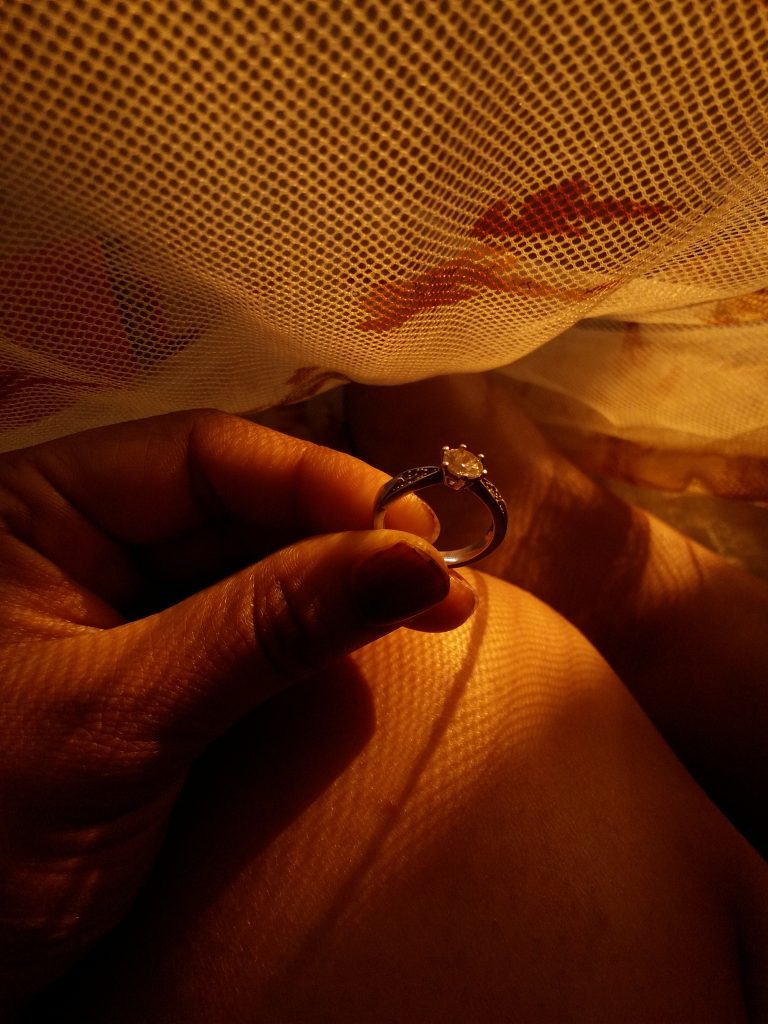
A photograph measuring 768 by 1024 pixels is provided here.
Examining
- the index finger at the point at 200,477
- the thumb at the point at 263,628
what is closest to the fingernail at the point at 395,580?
the thumb at the point at 263,628

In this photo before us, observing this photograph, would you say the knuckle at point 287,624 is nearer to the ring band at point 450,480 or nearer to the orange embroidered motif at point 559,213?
the ring band at point 450,480

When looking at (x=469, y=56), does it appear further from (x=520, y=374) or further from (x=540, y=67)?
(x=520, y=374)

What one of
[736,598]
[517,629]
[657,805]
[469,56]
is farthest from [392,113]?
[736,598]

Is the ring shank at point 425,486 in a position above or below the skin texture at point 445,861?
above

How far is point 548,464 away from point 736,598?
0.77 ft

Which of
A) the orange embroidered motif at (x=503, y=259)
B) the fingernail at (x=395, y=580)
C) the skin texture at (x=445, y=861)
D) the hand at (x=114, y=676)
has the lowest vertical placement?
the skin texture at (x=445, y=861)

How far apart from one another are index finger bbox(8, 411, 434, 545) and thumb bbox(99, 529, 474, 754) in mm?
99

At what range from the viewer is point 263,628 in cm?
34

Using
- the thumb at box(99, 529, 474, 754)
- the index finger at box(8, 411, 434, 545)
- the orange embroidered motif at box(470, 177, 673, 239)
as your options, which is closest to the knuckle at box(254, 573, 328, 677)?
the thumb at box(99, 529, 474, 754)

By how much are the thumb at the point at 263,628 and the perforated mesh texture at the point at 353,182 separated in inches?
6.3

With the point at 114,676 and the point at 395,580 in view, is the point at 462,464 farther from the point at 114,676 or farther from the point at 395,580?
the point at 114,676

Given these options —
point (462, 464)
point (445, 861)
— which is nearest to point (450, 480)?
point (462, 464)

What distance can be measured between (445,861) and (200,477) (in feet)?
1.07

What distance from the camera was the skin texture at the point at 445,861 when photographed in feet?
1.21
